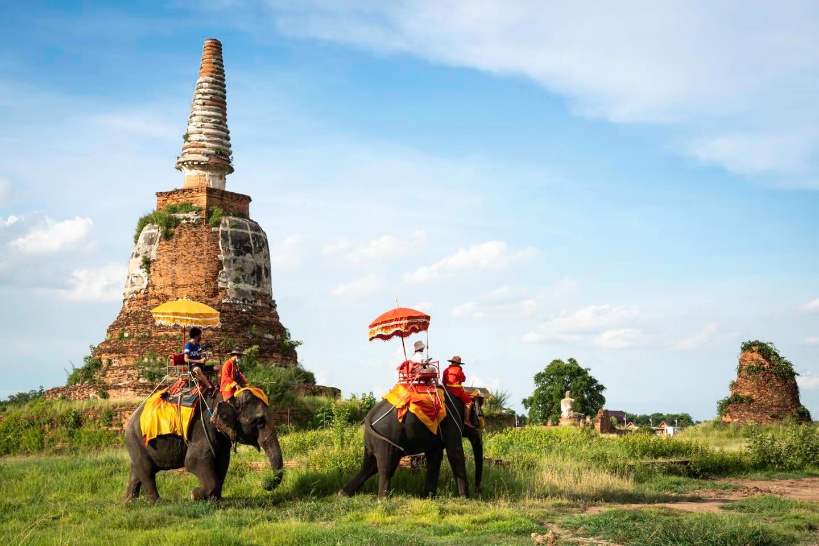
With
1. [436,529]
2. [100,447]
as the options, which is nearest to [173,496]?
[436,529]

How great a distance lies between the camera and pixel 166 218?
1137 inches

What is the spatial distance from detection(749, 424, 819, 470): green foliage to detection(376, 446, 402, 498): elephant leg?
12.0m

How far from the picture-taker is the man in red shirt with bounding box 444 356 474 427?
1549 centimetres

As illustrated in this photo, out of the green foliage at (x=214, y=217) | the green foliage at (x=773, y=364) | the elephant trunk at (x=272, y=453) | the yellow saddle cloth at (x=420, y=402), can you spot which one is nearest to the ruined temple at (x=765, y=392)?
the green foliage at (x=773, y=364)

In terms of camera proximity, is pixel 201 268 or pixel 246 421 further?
pixel 201 268

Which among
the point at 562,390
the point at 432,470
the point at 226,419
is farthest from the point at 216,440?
the point at 562,390

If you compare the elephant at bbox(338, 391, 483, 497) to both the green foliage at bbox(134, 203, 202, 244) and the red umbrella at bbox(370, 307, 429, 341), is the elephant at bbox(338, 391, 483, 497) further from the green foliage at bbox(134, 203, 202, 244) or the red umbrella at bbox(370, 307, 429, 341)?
the green foliage at bbox(134, 203, 202, 244)

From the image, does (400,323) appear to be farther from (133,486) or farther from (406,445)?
(133,486)

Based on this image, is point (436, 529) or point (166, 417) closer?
point (436, 529)

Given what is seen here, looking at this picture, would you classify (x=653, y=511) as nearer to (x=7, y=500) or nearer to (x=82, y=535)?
(x=82, y=535)

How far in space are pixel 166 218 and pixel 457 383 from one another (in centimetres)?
1595

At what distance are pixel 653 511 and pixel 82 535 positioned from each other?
25.0 ft

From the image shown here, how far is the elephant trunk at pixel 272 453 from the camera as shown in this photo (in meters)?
13.5

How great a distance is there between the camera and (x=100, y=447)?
24.3 metres
